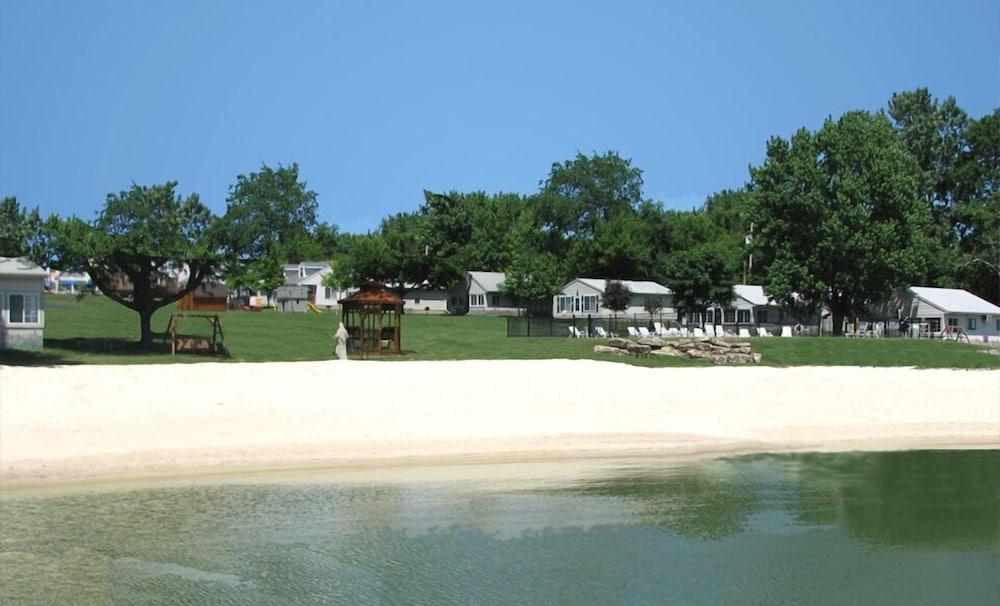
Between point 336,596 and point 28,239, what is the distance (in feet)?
87.8

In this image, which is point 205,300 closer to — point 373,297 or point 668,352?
point 373,297

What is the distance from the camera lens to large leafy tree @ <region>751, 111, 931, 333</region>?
61.0 meters

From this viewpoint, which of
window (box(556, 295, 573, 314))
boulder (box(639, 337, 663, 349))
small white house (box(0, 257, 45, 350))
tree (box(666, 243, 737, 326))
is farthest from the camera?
window (box(556, 295, 573, 314))

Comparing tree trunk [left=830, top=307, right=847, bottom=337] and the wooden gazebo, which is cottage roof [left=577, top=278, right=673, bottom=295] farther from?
the wooden gazebo

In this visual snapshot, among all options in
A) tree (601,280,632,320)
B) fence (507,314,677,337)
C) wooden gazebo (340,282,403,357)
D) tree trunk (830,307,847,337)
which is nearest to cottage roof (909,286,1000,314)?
tree trunk (830,307,847,337)

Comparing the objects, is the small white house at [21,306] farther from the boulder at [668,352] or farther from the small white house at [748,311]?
the small white house at [748,311]

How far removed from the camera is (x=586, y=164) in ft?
340

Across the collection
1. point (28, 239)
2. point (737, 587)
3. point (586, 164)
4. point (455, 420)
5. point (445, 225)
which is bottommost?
point (737, 587)

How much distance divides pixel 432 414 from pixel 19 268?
16881mm

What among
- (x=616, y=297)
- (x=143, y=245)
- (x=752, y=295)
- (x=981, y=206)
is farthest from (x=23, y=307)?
(x=981, y=206)

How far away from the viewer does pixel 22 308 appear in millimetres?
33125

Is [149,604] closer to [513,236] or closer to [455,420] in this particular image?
[455,420]

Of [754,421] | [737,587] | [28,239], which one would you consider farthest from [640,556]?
[28,239]

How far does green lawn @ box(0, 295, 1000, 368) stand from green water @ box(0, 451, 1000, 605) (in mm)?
14773
